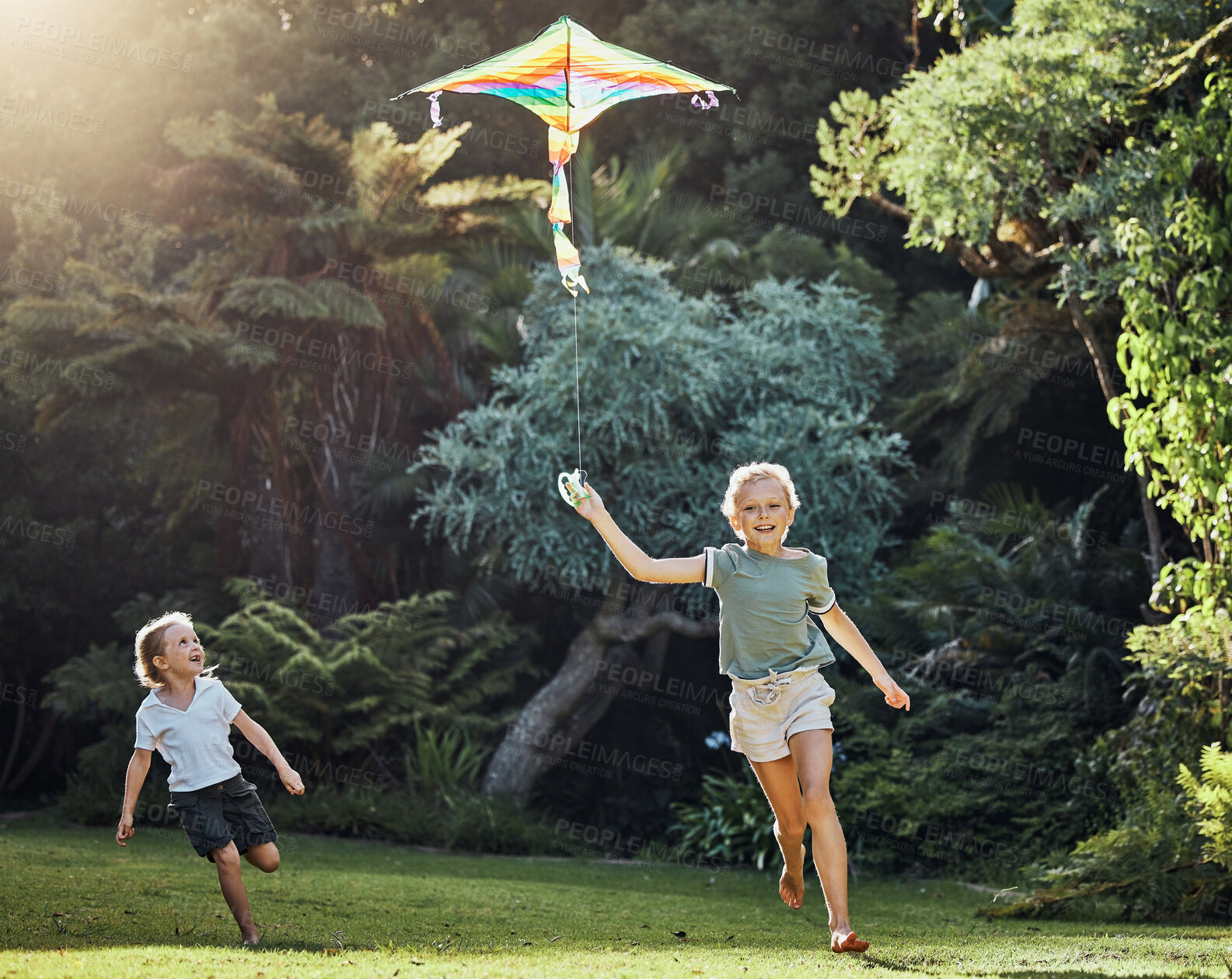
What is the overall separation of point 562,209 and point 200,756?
2.77 m

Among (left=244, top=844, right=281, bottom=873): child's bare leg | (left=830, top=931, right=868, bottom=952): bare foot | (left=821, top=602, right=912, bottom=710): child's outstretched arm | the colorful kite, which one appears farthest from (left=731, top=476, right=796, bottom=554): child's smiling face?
(left=244, top=844, right=281, bottom=873): child's bare leg

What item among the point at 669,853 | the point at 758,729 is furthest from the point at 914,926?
the point at 669,853

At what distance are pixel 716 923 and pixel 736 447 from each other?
5.61 m

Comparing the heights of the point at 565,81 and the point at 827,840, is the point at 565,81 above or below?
above

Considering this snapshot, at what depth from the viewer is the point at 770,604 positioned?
14.7 ft

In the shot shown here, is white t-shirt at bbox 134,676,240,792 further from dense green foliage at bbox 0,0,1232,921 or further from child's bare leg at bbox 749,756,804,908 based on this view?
dense green foliage at bbox 0,0,1232,921

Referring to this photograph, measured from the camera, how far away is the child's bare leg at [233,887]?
4.70 metres

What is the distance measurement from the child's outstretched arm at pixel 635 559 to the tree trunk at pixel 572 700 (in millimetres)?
7171

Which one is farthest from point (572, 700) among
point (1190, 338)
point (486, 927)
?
point (1190, 338)

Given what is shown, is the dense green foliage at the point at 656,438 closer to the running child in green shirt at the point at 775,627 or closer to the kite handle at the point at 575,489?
the running child in green shirt at the point at 775,627

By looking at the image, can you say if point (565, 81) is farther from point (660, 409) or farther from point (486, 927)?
point (660, 409)

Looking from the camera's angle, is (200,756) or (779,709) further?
(200,756)

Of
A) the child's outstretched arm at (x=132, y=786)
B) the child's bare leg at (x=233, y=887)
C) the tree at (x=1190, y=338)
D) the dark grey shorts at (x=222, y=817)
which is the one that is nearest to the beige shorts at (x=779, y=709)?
the dark grey shorts at (x=222, y=817)

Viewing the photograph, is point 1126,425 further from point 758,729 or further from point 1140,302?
point 758,729
